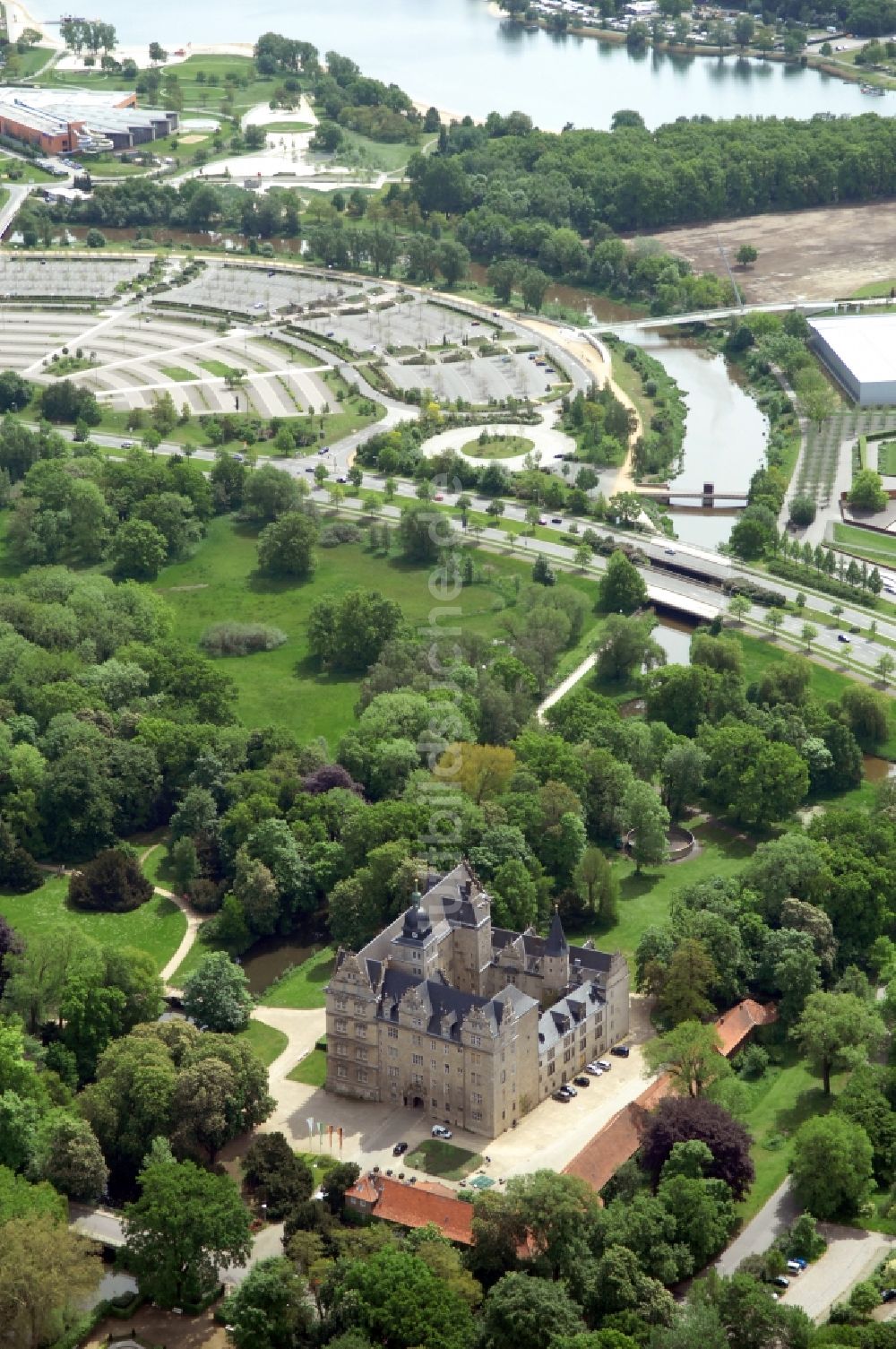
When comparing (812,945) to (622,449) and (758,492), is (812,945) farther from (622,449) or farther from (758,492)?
(622,449)

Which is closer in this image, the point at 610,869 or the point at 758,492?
the point at 610,869

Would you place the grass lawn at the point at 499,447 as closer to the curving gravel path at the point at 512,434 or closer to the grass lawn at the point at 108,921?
the curving gravel path at the point at 512,434

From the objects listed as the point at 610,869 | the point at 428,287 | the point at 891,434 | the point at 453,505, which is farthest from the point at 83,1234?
the point at 428,287

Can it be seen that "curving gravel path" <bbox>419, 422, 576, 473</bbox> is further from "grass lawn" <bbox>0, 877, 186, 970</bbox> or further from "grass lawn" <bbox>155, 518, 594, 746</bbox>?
"grass lawn" <bbox>0, 877, 186, 970</bbox>

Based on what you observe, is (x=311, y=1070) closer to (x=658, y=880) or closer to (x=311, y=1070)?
(x=311, y=1070)

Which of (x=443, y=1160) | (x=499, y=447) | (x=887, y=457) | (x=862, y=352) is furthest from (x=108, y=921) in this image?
(x=862, y=352)

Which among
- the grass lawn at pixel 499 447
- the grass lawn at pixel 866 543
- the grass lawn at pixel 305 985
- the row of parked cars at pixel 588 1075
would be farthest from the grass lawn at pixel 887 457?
the row of parked cars at pixel 588 1075
